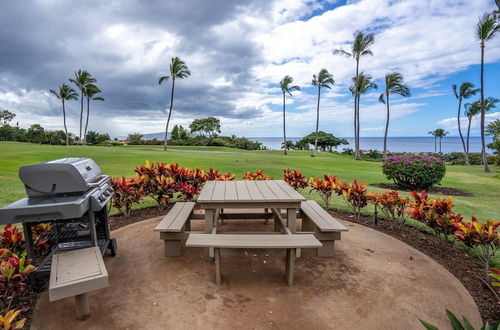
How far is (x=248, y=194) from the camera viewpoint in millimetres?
3270

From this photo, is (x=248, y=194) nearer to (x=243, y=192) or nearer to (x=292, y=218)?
(x=243, y=192)

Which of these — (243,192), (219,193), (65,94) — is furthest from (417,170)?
(65,94)

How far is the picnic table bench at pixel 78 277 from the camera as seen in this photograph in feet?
6.11

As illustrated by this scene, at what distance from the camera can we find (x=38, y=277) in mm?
2455

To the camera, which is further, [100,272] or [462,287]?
[462,287]

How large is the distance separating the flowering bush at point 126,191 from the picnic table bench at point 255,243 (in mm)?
2281

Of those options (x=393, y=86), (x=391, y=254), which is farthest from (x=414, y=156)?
(x=393, y=86)

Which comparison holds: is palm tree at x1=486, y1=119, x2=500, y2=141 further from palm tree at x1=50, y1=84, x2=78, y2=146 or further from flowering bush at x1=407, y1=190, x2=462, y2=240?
palm tree at x1=50, y1=84, x2=78, y2=146

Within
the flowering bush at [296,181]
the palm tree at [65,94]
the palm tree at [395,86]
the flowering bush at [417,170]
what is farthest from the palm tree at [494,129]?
the palm tree at [65,94]

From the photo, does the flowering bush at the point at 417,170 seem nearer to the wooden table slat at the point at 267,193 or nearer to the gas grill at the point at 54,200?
the wooden table slat at the point at 267,193

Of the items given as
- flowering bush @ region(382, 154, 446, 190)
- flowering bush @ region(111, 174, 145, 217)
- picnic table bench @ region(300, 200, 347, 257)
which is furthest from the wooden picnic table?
flowering bush @ region(382, 154, 446, 190)

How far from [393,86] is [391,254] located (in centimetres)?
2647

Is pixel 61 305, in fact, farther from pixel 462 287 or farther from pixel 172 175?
pixel 462 287

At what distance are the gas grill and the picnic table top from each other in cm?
111
